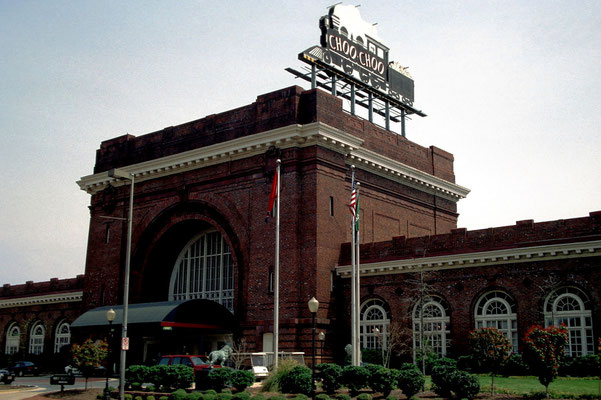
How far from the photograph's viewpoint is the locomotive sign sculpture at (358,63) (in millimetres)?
45156

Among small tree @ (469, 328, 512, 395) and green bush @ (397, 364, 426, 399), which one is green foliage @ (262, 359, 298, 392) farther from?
small tree @ (469, 328, 512, 395)

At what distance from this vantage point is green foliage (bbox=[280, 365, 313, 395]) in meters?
25.8

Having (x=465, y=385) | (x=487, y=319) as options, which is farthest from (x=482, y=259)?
(x=465, y=385)

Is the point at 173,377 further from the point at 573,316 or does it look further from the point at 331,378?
the point at 573,316

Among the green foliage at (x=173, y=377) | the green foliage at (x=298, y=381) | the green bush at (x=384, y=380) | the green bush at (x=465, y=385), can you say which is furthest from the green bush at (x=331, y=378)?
the green foliage at (x=173, y=377)

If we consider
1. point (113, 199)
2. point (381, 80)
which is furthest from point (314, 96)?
point (113, 199)

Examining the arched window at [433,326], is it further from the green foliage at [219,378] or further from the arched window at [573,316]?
the green foliage at [219,378]

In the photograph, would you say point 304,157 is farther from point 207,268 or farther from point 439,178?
point 439,178

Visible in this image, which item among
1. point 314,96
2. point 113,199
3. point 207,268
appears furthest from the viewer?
point 113,199

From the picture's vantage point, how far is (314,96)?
126ft

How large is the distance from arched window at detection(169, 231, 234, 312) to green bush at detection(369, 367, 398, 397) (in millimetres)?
18667

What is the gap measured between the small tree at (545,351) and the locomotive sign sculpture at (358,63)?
2486 centimetres

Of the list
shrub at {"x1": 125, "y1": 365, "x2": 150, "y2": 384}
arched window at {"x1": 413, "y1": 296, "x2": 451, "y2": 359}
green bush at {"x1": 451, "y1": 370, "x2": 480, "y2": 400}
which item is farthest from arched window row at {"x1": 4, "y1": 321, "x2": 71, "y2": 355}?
green bush at {"x1": 451, "y1": 370, "x2": 480, "y2": 400}

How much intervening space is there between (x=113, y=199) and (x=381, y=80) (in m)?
20.3
